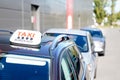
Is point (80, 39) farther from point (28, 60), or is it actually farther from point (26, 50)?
point (28, 60)

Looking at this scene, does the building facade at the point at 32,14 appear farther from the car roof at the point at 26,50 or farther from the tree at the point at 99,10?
the tree at the point at 99,10

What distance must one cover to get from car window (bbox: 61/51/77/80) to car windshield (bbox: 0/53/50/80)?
0.33 metres

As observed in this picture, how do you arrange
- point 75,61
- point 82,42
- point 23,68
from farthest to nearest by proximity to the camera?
point 82,42 < point 75,61 < point 23,68

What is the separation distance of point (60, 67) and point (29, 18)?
1543cm

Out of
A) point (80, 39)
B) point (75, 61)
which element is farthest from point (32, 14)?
point (75, 61)

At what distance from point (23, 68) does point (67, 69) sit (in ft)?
2.44

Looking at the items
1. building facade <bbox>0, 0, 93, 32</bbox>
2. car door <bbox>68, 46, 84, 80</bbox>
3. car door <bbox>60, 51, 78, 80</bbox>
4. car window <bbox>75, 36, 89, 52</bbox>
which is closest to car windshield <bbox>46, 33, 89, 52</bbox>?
car window <bbox>75, 36, 89, 52</bbox>

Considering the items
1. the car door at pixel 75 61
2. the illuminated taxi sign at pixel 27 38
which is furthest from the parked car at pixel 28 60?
the car door at pixel 75 61

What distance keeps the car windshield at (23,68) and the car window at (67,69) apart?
334 mm

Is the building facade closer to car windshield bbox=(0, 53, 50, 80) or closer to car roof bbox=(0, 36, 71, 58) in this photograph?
car roof bbox=(0, 36, 71, 58)

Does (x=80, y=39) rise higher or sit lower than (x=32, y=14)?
lower

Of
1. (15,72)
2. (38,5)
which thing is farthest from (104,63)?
(15,72)

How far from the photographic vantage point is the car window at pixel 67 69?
361cm

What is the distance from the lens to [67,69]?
3.88 metres
